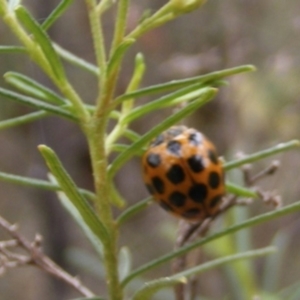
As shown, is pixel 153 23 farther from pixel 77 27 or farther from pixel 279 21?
pixel 77 27

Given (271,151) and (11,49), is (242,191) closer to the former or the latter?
(271,151)

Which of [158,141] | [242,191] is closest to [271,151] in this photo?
[242,191]

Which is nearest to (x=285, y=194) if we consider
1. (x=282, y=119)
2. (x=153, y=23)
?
(x=282, y=119)

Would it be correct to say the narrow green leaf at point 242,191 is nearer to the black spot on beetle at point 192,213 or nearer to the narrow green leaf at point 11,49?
the black spot on beetle at point 192,213

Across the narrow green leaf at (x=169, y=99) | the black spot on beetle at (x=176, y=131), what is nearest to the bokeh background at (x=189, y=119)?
the black spot on beetle at (x=176, y=131)

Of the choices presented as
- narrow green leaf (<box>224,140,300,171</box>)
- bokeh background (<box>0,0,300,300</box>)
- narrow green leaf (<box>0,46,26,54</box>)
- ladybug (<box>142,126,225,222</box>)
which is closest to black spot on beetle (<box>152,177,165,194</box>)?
ladybug (<box>142,126,225,222</box>)

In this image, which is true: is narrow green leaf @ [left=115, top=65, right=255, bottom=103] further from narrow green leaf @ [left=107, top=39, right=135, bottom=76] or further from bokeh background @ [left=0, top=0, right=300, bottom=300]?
bokeh background @ [left=0, top=0, right=300, bottom=300]
